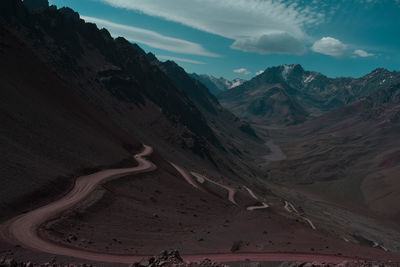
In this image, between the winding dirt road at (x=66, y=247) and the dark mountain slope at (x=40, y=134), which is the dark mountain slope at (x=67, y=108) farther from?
the winding dirt road at (x=66, y=247)

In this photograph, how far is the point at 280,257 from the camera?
105 ft

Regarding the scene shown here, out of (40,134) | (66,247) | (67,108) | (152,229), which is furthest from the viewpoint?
(67,108)

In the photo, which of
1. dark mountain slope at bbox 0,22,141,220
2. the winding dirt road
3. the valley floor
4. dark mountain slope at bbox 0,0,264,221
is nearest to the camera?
the winding dirt road

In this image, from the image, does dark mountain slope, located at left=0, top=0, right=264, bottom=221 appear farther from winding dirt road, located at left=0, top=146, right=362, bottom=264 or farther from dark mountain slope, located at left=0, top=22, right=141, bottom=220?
winding dirt road, located at left=0, top=146, right=362, bottom=264

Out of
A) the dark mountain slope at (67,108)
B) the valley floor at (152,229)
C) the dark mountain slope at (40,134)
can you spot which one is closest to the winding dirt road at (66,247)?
the valley floor at (152,229)

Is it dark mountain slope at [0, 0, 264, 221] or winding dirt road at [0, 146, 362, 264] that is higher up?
dark mountain slope at [0, 0, 264, 221]

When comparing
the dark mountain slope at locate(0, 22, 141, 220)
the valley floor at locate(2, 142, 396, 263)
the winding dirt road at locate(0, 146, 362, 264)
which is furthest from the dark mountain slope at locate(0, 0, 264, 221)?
the valley floor at locate(2, 142, 396, 263)

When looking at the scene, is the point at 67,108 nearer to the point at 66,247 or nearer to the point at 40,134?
the point at 40,134

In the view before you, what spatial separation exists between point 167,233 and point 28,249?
14828 mm

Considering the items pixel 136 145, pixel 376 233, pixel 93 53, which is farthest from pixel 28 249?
pixel 93 53

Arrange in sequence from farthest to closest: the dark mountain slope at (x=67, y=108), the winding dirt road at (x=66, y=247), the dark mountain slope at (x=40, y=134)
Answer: the dark mountain slope at (x=67, y=108) → the dark mountain slope at (x=40, y=134) → the winding dirt road at (x=66, y=247)

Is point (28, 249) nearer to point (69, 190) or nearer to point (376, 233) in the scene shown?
point (69, 190)

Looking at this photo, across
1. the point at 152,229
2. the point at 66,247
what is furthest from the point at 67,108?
the point at 66,247

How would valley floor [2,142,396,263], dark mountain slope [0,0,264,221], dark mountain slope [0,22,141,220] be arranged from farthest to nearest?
dark mountain slope [0,0,264,221], dark mountain slope [0,22,141,220], valley floor [2,142,396,263]
